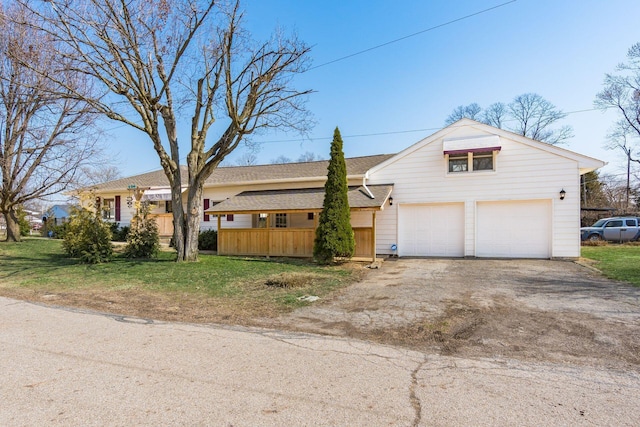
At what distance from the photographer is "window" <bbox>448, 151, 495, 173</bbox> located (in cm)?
1435

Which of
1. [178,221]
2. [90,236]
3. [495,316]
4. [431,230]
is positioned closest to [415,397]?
[495,316]

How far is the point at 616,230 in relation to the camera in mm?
20031

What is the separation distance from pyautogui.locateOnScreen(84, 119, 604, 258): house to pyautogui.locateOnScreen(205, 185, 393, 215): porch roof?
5 cm

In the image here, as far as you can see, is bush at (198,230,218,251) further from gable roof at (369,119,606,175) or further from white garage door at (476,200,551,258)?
white garage door at (476,200,551,258)

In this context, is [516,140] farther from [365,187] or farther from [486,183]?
[365,187]

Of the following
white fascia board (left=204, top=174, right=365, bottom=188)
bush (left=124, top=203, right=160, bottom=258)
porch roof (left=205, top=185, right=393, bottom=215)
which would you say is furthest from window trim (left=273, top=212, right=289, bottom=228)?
bush (left=124, top=203, right=160, bottom=258)

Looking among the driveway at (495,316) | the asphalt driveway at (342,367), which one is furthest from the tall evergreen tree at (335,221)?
the asphalt driveway at (342,367)

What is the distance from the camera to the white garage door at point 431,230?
48.4 feet

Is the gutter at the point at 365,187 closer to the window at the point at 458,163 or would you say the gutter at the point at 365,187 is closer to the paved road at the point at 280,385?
the window at the point at 458,163

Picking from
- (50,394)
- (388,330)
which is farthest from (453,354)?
(50,394)

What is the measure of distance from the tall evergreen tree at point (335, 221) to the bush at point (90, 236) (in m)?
7.28

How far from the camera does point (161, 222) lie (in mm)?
22000

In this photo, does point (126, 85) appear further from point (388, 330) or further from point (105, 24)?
point (388, 330)

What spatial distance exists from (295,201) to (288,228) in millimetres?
1205
